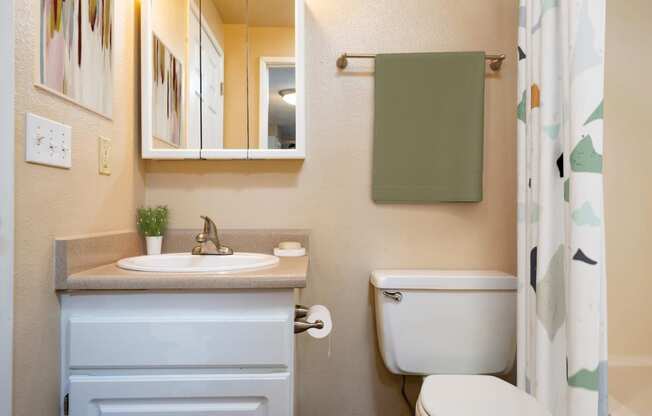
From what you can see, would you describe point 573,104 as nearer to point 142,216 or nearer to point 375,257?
point 375,257

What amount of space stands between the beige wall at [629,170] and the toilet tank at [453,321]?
0.74 meters

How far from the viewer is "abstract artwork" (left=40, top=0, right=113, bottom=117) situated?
876 millimetres

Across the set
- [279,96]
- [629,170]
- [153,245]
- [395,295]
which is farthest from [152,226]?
[629,170]

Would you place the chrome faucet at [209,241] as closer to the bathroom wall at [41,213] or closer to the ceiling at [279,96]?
the bathroom wall at [41,213]

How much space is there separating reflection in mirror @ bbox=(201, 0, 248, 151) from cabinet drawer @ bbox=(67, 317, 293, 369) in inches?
27.7

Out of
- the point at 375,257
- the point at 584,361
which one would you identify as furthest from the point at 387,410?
the point at 584,361

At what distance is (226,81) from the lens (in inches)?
54.1

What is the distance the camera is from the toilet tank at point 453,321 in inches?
48.9

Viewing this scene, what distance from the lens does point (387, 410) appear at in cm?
142

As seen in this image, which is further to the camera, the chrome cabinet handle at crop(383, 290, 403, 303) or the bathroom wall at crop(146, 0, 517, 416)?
the bathroom wall at crop(146, 0, 517, 416)

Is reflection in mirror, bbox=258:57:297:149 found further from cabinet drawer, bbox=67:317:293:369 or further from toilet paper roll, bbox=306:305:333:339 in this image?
cabinet drawer, bbox=67:317:293:369

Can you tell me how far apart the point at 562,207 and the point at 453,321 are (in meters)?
0.51

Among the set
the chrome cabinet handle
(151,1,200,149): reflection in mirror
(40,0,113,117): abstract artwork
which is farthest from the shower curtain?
(40,0,113,117): abstract artwork

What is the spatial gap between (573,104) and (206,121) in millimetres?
1161
